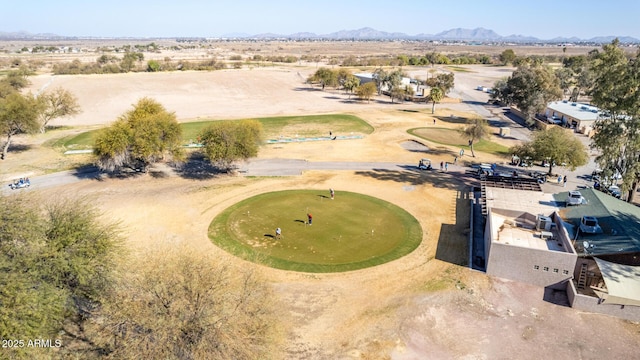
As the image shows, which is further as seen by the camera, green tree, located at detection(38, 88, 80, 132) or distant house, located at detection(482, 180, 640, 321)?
green tree, located at detection(38, 88, 80, 132)

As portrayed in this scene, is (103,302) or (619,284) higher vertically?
(103,302)

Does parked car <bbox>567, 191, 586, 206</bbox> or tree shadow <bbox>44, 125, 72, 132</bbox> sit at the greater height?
tree shadow <bbox>44, 125, 72, 132</bbox>

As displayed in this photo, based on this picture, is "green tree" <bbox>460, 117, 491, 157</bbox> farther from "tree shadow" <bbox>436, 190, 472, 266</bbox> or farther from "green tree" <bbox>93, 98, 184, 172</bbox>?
"green tree" <bbox>93, 98, 184, 172</bbox>

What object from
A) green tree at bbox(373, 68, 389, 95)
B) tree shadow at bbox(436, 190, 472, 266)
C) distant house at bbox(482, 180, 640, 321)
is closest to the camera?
distant house at bbox(482, 180, 640, 321)

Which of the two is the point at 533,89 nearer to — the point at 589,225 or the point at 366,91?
the point at 366,91

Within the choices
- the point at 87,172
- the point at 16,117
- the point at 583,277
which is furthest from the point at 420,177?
the point at 16,117

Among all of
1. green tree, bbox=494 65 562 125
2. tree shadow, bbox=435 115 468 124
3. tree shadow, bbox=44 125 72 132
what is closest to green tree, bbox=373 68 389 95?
tree shadow, bbox=435 115 468 124

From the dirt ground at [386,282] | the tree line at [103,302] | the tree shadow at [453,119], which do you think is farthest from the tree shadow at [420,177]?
the tree shadow at [453,119]

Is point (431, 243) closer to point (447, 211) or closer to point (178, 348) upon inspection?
point (447, 211)
